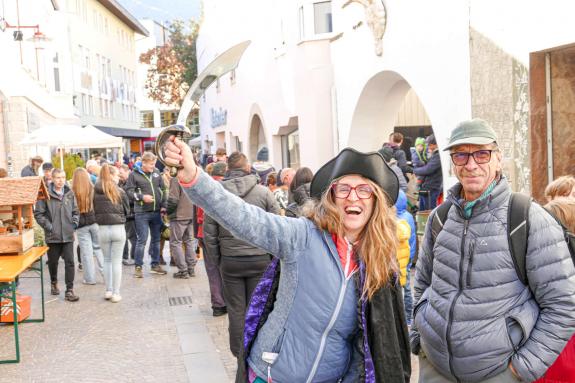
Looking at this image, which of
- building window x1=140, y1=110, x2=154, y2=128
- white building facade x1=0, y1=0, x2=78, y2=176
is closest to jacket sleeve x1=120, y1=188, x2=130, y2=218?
white building facade x1=0, y1=0, x2=78, y2=176

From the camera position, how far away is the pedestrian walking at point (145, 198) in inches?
415

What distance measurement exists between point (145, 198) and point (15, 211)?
293cm

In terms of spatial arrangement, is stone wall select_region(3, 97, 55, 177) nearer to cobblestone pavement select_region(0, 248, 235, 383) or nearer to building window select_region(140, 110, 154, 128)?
cobblestone pavement select_region(0, 248, 235, 383)

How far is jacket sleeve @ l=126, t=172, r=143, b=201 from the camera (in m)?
10.5

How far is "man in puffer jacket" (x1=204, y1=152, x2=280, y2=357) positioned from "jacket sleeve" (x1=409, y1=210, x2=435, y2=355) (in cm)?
262

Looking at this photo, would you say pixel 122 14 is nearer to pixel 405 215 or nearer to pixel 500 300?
Result: pixel 405 215

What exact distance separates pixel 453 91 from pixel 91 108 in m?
36.4

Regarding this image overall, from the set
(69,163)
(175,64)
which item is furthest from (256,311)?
(175,64)

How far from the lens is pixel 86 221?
9.88 meters

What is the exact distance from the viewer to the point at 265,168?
11.2 metres

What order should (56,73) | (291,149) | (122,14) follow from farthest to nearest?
(122,14) → (56,73) → (291,149)

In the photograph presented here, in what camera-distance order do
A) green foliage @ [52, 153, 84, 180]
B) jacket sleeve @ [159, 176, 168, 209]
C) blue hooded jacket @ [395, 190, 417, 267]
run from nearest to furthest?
blue hooded jacket @ [395, 190, 417, 267] < jacket sleeve @ [159, 176, 168, 209] < green foliage @ [52, 153, 84, 180]

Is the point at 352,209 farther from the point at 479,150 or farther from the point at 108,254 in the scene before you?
the point at 108,254

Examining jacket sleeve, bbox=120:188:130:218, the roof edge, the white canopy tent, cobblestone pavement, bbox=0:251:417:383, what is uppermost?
the roof edge
